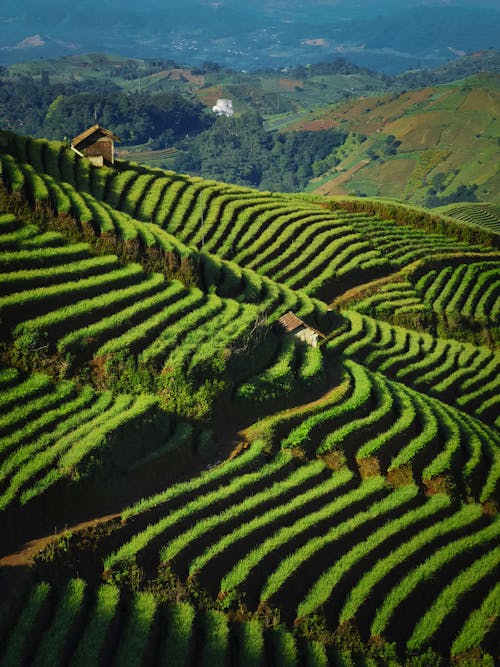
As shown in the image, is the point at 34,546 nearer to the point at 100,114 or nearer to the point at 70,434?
the point at 70,434

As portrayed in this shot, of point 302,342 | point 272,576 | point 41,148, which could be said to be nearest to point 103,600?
point 272,576

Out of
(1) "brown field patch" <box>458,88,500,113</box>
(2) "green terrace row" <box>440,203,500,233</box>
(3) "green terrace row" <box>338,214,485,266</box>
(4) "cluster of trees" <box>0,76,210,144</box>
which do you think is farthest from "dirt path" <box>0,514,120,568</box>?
(4) "cluster of trees" <box>0,76,210,144</box>

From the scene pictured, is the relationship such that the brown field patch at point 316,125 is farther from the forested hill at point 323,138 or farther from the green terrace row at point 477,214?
the green terrace row at point 477,214

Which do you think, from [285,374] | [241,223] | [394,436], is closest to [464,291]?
[241,223]

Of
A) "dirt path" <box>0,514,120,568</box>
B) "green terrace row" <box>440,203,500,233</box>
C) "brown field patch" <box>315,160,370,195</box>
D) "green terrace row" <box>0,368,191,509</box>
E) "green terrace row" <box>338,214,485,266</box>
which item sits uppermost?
"green terrace row" <box>0,368,191,509</box>

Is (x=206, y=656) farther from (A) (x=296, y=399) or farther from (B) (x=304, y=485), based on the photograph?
(A) (x=296, y=399)

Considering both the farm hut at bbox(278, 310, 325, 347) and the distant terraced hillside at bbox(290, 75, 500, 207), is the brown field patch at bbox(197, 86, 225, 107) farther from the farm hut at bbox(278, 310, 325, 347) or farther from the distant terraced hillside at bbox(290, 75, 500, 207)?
the farm hut at bbox(278, 310, 325, 347)

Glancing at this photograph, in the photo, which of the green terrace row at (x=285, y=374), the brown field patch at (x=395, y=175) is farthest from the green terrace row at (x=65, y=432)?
the brown field patch at (x=395, y=175)
